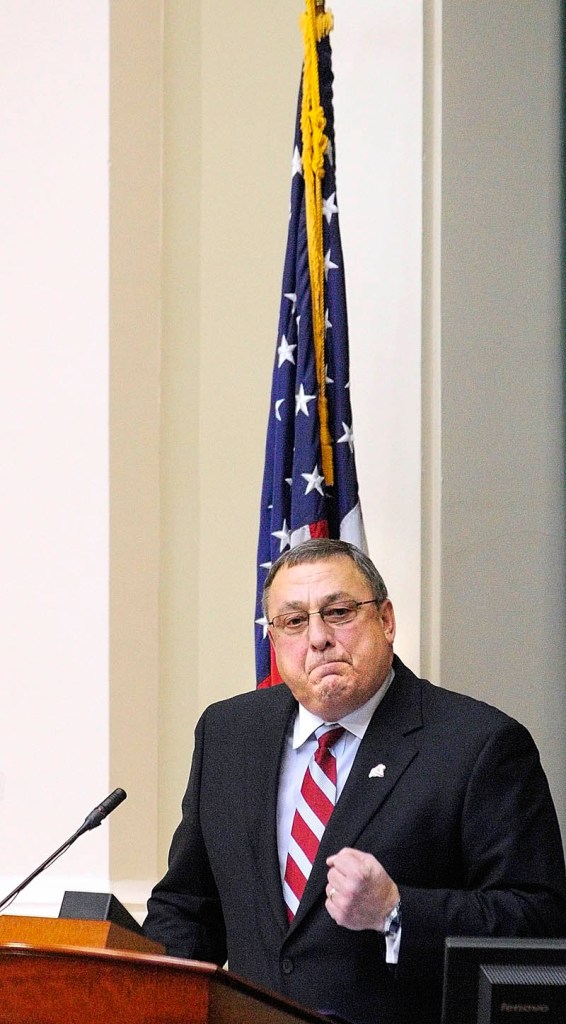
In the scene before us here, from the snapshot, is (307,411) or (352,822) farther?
(307,411)

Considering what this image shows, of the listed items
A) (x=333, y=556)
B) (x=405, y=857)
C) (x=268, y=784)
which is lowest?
(x=405, y=857)

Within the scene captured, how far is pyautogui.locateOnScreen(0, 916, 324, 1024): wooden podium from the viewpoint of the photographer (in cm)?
207

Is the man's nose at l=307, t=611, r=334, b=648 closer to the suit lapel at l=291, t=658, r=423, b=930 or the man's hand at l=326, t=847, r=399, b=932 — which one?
the suit lapel at l=291, t=658, r=423, b=930

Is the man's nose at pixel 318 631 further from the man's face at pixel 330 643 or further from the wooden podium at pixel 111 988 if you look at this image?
the wooden podium at pixel 111 988

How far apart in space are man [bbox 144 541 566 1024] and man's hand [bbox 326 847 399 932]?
0.03m

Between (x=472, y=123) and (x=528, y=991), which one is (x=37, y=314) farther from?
(x=528, y=991)

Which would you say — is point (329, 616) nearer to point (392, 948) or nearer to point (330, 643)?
point (330, 643)

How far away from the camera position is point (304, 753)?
3.26 metres

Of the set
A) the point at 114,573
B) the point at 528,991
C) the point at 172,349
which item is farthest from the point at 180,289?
the point at 528,991

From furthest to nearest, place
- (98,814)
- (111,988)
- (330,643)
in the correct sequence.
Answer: (330,643) → (98,814) → (111,988)

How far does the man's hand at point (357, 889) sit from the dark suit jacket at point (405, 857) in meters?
0.14

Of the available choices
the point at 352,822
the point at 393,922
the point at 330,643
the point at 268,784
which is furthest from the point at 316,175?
the point at 393,922

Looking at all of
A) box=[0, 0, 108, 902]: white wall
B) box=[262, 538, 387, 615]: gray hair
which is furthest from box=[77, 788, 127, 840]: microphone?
box=[0, 0, 108, 902]: white wall

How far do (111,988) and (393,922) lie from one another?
846mm
